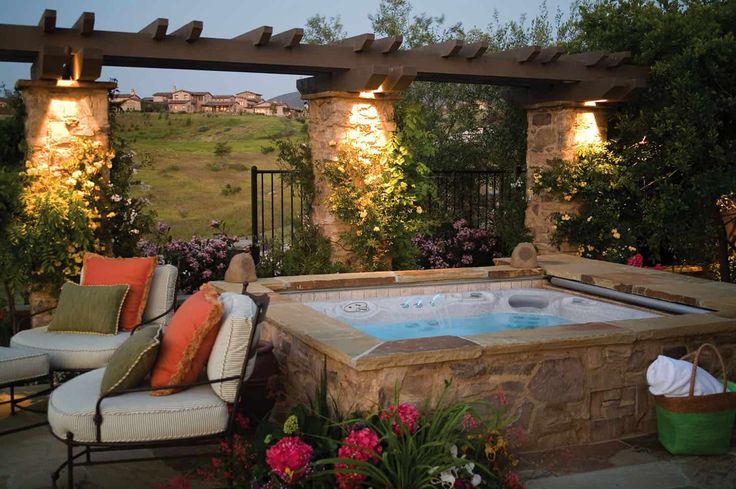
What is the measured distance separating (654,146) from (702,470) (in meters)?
5.33

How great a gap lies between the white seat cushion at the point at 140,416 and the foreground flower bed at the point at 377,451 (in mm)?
230

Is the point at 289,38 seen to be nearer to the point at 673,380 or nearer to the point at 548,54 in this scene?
the point at 548,54

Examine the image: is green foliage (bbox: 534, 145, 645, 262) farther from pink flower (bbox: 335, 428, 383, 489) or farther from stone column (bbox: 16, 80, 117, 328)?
pink flower (bbox: 335, 428, 383, 489)

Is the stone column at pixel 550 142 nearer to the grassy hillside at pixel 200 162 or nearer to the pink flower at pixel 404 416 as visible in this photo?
the pink flower at pixel 404 416

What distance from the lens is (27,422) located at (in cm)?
456

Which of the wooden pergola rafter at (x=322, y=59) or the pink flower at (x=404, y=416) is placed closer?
the pink flower at (x=404, y=416)

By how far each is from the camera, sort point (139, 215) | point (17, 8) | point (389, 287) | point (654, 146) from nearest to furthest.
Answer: point (389, 287) < point (139, 215) < point (654, 146) < point (17, 8)

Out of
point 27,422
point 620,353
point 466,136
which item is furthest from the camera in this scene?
point 466,136

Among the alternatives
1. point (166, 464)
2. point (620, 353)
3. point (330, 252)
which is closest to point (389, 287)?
point (330, 252)

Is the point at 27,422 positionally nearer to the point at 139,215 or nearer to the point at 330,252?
the point at 139,215

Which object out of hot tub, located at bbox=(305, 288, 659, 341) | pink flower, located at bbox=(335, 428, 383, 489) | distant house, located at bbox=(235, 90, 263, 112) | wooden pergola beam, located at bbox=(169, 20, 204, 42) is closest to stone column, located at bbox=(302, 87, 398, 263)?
wooden pergola beam, located at bbox=(169, 20, 204, 42)

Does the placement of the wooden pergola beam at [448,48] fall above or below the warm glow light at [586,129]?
above

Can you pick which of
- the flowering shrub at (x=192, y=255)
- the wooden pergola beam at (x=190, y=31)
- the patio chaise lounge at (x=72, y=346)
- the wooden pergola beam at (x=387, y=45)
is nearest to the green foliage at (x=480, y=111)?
the wooden pergola beam at (x=387, y=45)

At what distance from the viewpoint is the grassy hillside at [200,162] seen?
48.9 ft
